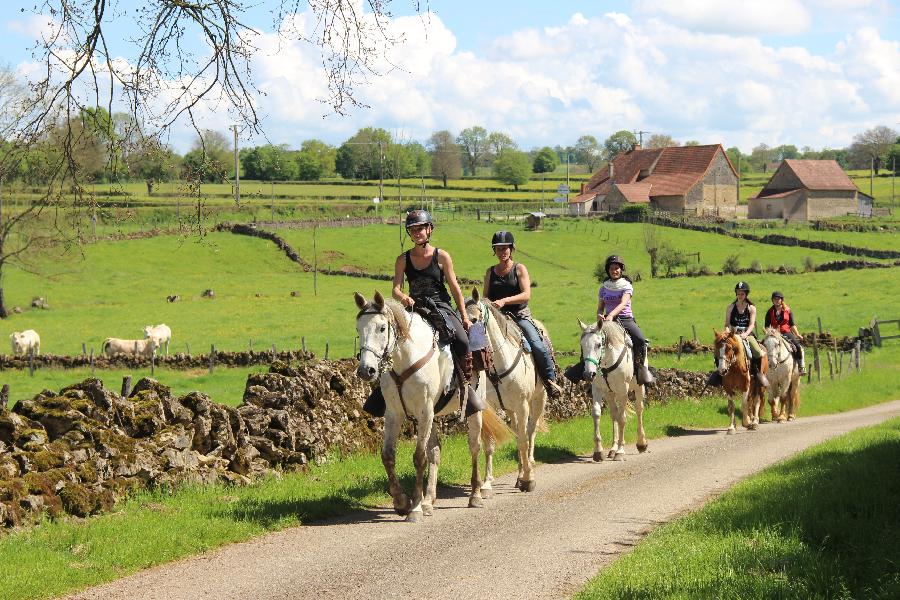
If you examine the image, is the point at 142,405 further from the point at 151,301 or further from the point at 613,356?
the point at 151,301

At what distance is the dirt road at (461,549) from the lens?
8.51 m

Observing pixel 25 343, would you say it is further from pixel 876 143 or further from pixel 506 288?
pixel 876 143

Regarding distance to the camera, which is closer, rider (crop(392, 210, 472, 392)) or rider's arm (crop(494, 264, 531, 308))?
rider (crop(392, 210, 472, 392))

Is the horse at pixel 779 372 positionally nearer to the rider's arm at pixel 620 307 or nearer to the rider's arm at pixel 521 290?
the rider's arm at pixel 620 307

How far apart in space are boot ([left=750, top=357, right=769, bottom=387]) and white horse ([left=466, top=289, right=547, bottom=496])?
1029cm

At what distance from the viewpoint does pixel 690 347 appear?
138 feet

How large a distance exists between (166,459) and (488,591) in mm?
5259

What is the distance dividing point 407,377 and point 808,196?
118m

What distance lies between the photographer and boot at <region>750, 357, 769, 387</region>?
22.8 metres

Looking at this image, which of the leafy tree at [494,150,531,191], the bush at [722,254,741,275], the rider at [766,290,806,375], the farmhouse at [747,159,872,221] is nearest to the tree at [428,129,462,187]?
the leafy tree at [494,150,531,191]

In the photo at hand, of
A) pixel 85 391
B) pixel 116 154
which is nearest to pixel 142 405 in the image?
pixel 85 391

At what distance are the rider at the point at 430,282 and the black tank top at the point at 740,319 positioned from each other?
11835mm

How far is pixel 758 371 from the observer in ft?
75.0

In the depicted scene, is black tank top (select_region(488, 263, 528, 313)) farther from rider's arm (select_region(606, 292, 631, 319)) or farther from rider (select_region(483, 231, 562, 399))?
rider's arm (select_region(606, 292, 631, 319))
